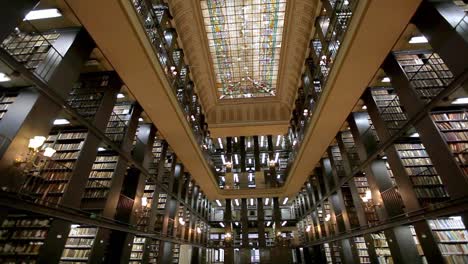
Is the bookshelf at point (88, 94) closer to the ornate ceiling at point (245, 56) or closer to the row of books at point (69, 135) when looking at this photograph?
the row of books at point (69, 135)

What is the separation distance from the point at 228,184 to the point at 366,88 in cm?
903

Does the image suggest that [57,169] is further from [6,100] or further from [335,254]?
[335,254]

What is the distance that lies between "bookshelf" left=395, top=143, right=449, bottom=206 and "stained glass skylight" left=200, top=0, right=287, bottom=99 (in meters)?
6.05

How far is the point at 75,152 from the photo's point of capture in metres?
5.04

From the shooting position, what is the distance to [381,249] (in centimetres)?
659

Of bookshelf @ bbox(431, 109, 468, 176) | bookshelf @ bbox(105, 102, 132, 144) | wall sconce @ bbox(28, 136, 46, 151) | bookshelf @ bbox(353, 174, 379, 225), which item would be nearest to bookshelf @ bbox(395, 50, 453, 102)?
bookshelf @ bbox(431, 109, 468, 176)

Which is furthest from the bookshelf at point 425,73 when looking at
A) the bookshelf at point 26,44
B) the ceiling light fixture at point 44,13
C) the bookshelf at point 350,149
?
the bookshelf at point 26,44

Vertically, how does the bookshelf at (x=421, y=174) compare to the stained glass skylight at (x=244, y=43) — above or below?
below

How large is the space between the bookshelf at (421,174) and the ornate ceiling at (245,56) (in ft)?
17.4

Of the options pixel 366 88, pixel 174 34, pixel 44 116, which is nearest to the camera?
pixel 44 116

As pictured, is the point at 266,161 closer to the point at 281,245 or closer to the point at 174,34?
the point at 281,245

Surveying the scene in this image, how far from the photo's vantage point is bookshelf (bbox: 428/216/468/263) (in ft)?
13.9

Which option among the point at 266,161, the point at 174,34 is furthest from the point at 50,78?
the point at 266,161

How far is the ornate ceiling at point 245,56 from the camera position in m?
8.49
